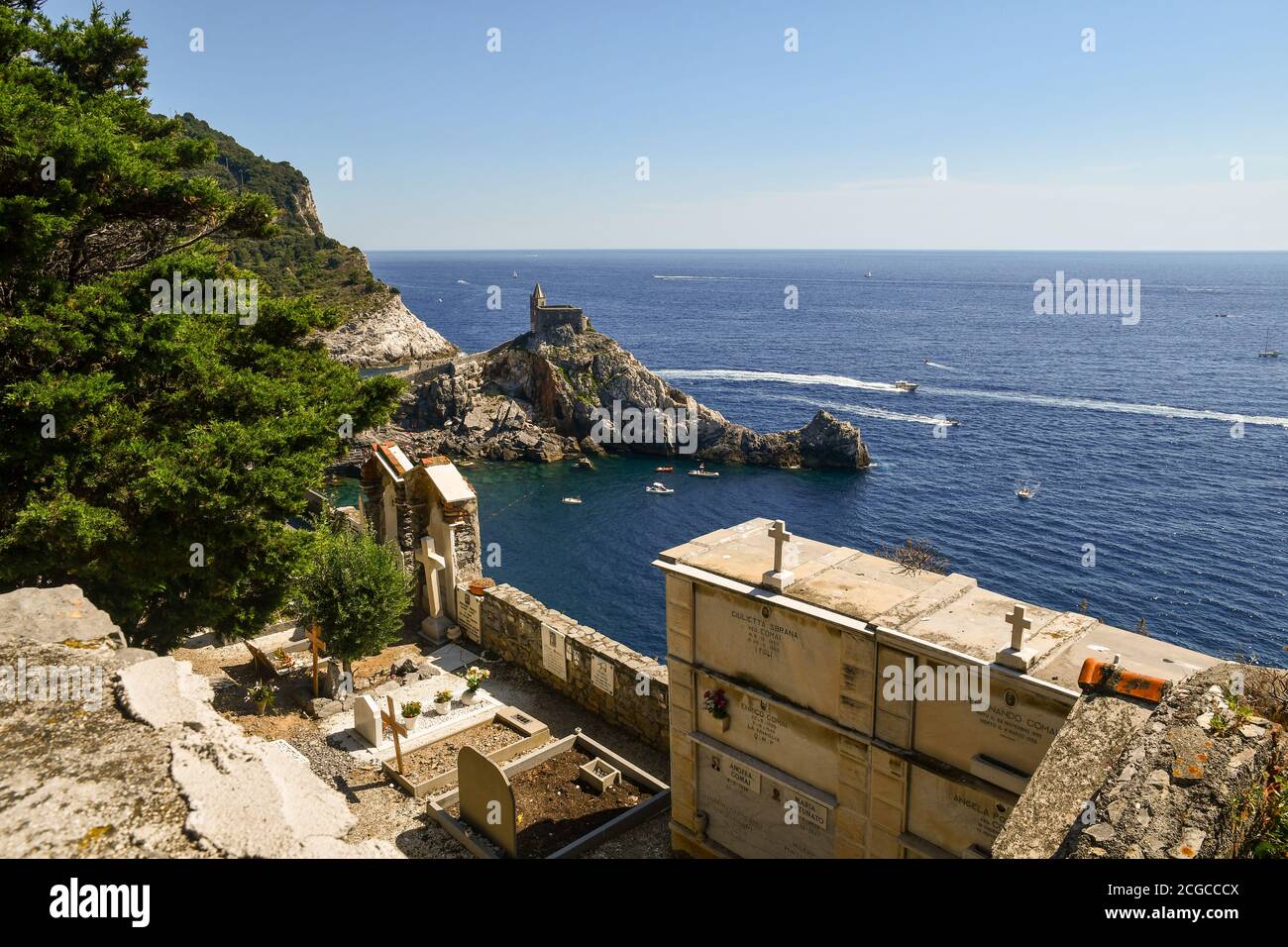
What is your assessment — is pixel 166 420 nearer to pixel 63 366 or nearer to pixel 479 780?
pixel 63 366

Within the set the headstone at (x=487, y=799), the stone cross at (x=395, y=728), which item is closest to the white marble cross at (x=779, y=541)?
the headstone at (x=487, y=799)

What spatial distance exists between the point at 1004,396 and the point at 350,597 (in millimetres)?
92782

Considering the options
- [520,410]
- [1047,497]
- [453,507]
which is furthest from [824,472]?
[453,507]

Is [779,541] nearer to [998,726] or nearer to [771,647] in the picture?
[771,647]

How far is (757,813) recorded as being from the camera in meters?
14.0

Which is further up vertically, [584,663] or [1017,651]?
[1017,651]

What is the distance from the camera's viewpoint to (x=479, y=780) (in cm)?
1445

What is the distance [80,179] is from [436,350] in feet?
364

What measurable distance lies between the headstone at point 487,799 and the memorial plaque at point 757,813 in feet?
10.9

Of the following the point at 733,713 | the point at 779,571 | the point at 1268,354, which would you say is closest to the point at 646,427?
the point at 733,713

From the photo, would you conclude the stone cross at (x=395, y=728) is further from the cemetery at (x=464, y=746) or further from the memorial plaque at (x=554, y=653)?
the memorial plaque at (x=554, y=653)

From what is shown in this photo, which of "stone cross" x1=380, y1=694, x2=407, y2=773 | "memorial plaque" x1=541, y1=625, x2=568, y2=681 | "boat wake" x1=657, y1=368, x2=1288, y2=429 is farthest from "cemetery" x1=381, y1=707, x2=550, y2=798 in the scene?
"boat wake" x1=657, y1=368, x2=1288, y2=429

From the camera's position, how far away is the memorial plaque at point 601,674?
18906 millimetres

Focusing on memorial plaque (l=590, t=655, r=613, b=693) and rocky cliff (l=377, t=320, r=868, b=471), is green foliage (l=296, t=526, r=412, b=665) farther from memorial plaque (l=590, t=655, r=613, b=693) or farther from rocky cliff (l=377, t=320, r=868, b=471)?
rocky cliff (l=377, t=320, r=868, b=471)
